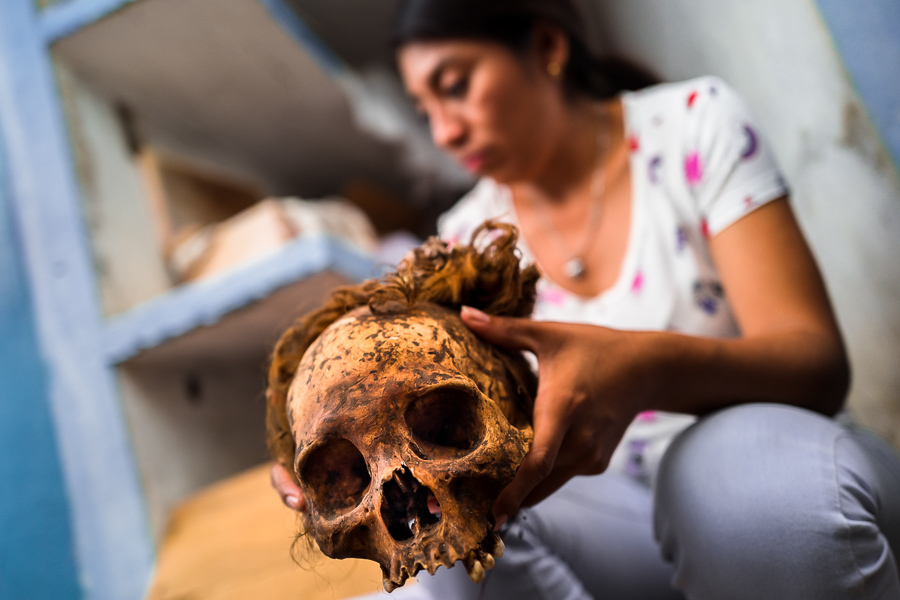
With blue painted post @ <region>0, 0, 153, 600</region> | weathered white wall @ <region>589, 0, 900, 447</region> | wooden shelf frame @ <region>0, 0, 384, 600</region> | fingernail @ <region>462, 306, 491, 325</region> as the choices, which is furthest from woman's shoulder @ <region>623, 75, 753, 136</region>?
blue painted post @ <region>0, 0, 153, 600</region>

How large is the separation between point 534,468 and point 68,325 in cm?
126

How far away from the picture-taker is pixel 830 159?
3.67 ft

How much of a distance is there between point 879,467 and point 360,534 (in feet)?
2.09

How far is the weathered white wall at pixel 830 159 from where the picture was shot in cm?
102

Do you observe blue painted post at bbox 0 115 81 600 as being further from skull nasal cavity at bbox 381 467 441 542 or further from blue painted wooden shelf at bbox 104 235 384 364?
skull nasal cavity at bbox 381 467 441 542

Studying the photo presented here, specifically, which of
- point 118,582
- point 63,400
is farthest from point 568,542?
point 63,400

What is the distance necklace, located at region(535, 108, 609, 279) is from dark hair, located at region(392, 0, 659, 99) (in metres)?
0.15

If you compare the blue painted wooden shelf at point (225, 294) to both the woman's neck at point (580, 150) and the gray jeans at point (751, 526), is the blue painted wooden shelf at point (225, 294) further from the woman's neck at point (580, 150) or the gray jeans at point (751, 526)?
the gray jeans at point (751, 526)

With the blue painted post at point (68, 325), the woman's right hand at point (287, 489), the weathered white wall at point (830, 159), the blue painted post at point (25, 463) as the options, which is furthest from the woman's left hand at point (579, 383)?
the blue painted post at point (68, 325)

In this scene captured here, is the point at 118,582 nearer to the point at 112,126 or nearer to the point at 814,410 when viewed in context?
the point at 112,126

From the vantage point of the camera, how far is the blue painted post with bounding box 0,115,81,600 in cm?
100

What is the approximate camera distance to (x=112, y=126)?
1.65 m

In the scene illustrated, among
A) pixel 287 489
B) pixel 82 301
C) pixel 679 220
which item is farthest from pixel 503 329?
pixel 82 301

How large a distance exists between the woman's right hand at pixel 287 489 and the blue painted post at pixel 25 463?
552 mm
